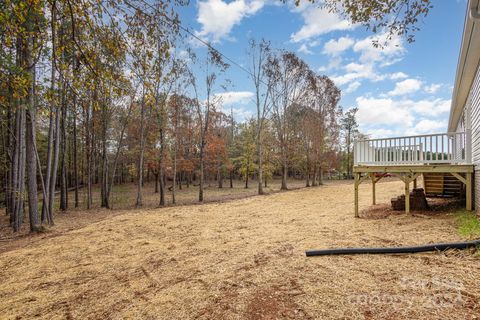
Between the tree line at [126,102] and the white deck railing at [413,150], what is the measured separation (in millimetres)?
4889

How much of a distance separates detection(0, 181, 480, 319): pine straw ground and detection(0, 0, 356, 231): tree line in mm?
2522

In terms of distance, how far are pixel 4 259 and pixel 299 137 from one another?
20.4 metres

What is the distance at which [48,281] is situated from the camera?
156 inches

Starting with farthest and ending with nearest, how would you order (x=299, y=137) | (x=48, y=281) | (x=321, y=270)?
(x=299, y=137), (x=48, y=281), (x=321, y=270)

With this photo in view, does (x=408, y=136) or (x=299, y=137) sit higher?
(x=299, y=137)

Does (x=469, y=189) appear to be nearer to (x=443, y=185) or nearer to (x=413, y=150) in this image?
(x=413, y=150)

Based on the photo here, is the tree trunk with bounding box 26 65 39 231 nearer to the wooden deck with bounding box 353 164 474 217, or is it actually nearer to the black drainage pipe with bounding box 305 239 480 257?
the black drainage pipe with bounding box 305 239 480 257

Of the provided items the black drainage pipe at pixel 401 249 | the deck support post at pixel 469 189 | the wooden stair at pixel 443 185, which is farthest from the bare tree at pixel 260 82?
the black drainage pipe at pixel 401 249

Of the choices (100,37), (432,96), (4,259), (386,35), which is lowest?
(4,259)

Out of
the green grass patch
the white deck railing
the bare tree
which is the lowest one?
the green grass patch

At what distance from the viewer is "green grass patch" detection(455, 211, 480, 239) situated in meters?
4.23

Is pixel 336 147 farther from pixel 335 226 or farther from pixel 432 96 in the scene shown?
pixel 335 226

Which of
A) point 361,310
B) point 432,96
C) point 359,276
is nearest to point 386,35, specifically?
point 359,276

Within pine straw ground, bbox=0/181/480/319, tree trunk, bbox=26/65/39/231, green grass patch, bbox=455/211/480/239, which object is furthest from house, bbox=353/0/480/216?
tree trunk, bbox=26/65/39/231
